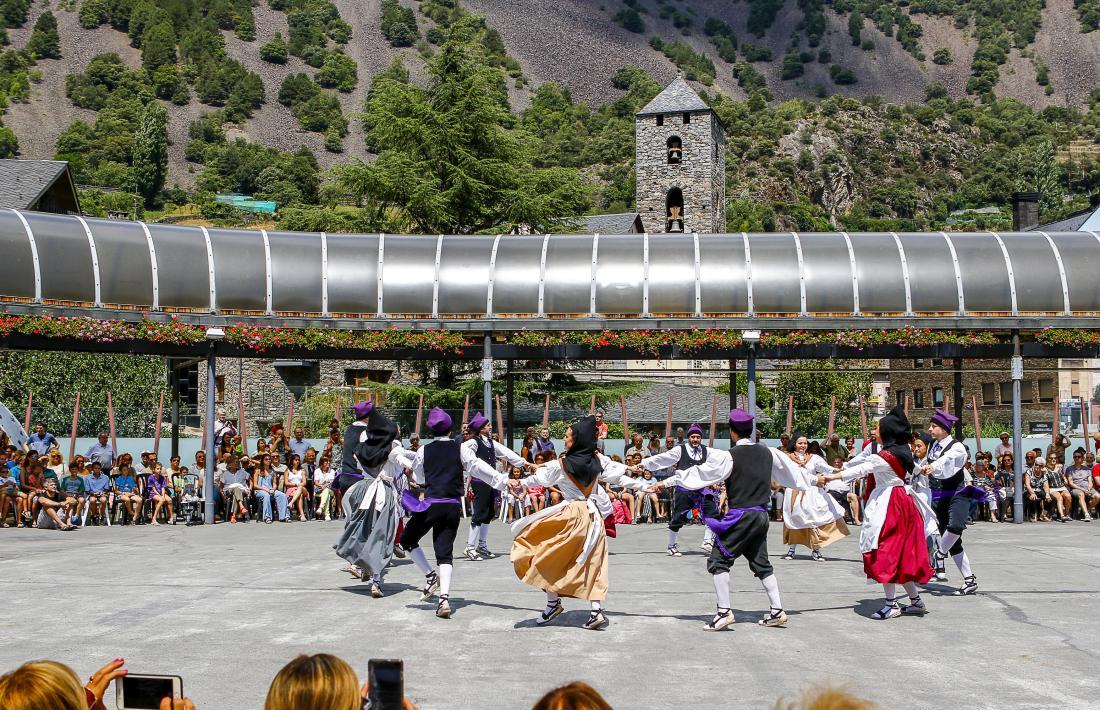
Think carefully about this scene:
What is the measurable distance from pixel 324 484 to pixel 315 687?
21.1 m

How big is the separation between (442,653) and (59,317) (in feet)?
49.8

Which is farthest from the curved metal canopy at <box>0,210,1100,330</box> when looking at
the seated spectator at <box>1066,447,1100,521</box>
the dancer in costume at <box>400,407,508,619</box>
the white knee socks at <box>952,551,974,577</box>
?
the dancer in costume at <box>400,407,508,619</box>

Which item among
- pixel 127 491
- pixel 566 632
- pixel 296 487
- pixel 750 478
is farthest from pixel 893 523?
pixel 127 491

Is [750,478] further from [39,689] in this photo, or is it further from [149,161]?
[149,161]

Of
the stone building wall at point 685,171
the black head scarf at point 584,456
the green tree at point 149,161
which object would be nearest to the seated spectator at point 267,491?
the black head scarf at point 584,456

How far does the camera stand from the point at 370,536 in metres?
13.2

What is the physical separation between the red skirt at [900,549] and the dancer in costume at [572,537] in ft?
8.97

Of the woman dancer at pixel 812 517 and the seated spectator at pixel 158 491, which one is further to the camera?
the seated spectator at pixel 158 491

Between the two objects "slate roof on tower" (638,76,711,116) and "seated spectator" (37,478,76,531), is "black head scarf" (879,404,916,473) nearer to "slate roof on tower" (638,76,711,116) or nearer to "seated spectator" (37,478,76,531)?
"seated spectator" (37,478,76,531)

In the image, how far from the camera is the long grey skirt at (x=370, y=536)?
43.1 feet

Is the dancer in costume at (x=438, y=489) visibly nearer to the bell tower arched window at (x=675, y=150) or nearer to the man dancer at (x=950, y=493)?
the man dancer at (x=950, y=493)

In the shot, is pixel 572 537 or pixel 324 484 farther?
pixel 324 484

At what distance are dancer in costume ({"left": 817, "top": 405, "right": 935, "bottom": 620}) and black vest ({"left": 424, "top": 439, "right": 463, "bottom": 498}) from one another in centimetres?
385

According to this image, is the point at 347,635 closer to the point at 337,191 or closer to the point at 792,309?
the point at 792,309
